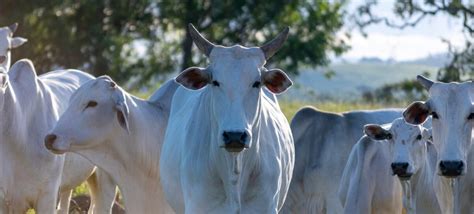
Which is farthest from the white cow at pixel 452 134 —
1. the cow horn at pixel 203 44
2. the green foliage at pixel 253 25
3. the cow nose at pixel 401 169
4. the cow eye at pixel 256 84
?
A: the green foliage at pixel 253 25

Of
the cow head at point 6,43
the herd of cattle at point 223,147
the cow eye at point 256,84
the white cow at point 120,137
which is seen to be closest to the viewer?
the cow eye at point 256,84

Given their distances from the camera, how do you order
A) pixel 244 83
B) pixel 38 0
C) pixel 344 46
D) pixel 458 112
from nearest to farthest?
pixel 244 83 < pixel 458 112 < pixel 38 0 < pixel 344 46

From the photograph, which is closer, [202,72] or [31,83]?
[202,72]

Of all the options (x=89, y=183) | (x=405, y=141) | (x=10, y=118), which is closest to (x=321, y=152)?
(x=89, y=183)

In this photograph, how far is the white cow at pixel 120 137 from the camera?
13414 mm

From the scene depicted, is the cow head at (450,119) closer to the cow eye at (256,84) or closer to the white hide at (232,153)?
the white hide at (232,153)

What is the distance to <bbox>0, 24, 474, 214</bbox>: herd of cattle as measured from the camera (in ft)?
37.6

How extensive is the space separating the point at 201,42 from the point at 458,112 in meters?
2.02

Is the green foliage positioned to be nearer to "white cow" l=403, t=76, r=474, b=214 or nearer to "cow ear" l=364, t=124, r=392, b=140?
"cow ear" l=364, t=124, r=392, b=140

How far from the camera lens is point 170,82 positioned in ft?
48.1

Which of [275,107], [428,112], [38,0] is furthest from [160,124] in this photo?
[38,0]

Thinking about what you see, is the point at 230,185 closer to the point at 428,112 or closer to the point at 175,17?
Answer: the point at 428,112

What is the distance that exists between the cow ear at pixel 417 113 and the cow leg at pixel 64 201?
4038mm

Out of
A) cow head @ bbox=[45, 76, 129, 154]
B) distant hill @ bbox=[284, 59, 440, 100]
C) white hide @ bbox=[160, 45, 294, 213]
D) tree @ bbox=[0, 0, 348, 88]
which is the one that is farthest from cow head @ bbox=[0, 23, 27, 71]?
distant hill @ bbox=[284, 59, 440, 100]
